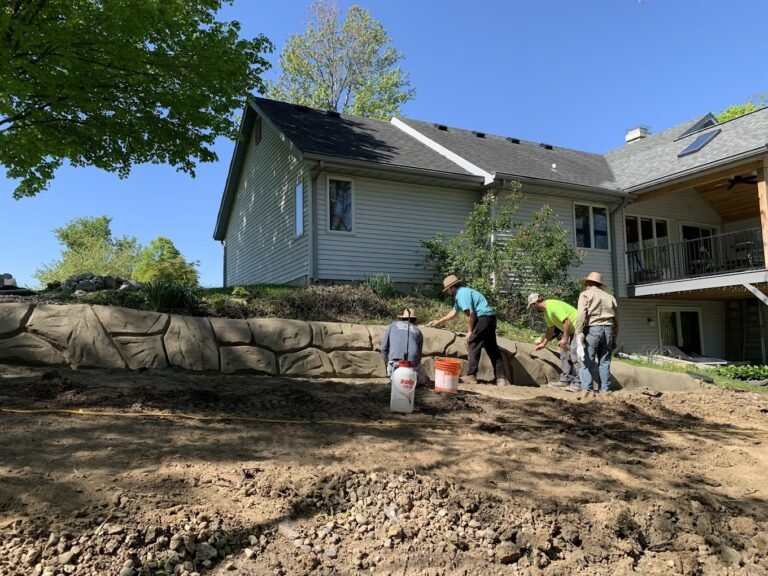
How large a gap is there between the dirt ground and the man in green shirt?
322 cm

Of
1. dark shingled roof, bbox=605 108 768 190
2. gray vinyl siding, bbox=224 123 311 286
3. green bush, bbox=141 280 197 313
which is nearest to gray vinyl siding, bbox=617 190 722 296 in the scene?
dark shingled roof, bbox=605 108 768 190

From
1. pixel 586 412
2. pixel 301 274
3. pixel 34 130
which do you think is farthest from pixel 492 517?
pixel 34 130

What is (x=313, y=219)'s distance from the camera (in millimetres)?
13672

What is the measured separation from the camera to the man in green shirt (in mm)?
8805

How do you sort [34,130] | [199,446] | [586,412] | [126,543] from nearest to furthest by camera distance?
[126,543], [199,446], [586,412], [34,130]

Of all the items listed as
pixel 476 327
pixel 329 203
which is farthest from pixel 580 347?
pixel 329 203

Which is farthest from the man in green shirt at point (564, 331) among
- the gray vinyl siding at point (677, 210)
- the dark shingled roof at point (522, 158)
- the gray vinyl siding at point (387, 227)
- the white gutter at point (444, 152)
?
the gray vinyl siding at point (677, 210)

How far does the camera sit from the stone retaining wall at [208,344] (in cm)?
670

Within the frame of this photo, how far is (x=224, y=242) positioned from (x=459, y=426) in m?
18.8

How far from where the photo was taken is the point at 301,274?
14.2 m

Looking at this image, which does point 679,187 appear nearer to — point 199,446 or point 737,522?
point 737,522

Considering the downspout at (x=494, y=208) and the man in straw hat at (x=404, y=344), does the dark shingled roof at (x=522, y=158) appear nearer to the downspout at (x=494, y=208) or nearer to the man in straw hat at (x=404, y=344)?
the downspout at (x=494, y=208)

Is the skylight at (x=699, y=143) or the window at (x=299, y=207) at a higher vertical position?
the skylight at (x=699, y=143)

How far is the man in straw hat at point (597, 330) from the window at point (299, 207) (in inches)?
313
